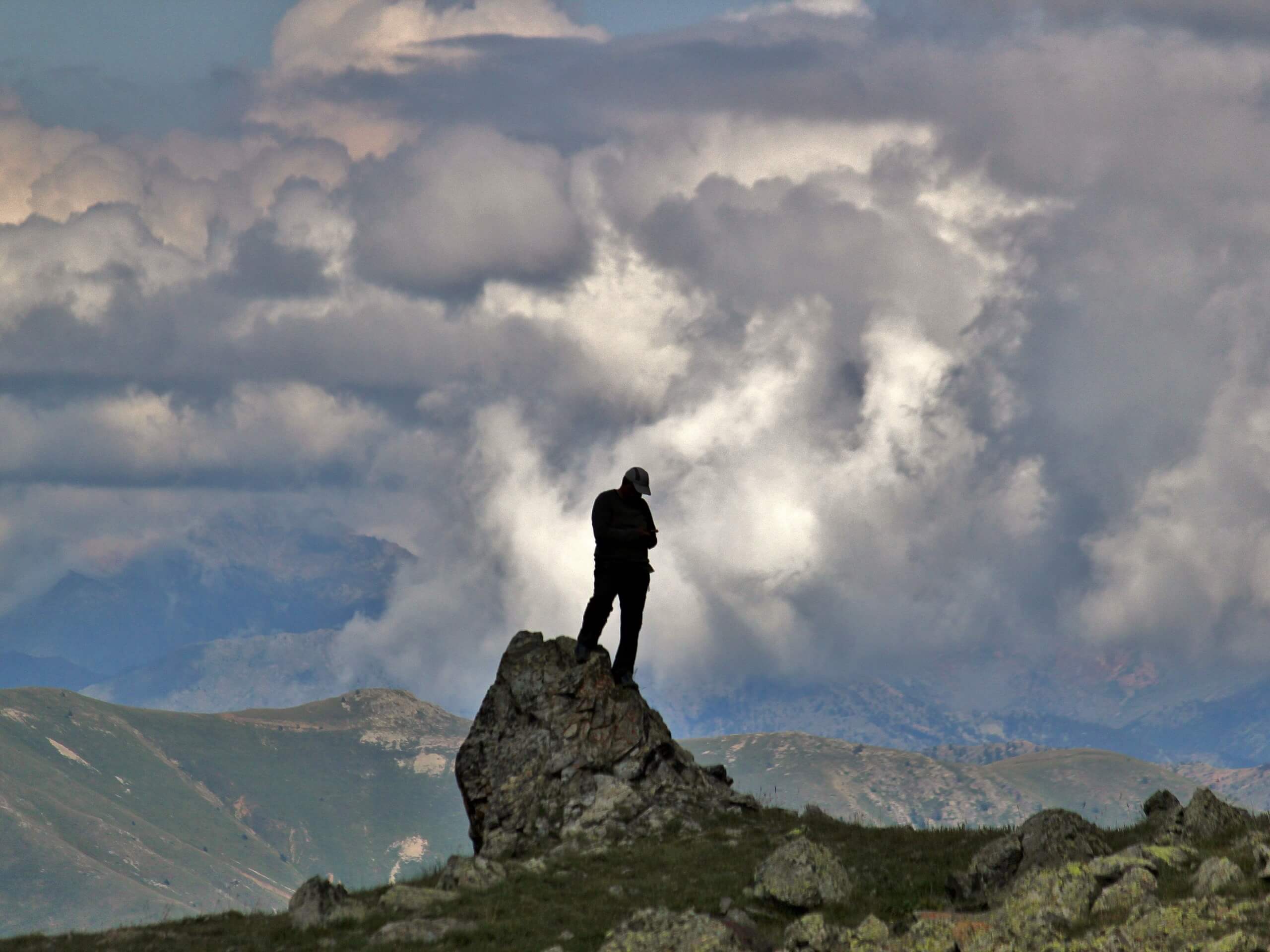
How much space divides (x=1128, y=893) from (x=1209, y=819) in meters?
7.64

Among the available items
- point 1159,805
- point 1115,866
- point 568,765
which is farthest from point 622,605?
point 1115,866

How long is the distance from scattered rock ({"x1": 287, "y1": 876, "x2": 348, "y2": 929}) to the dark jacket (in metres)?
14.5

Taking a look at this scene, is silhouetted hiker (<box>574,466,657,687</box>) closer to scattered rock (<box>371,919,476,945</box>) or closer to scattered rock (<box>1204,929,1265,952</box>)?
scattered rock (<box>371,919,476,945</box>)

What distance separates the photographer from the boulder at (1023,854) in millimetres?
27484

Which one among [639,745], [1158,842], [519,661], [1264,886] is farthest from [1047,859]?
[519,661]

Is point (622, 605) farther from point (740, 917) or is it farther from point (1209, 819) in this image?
point (1209, 819)

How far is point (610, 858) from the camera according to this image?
34.7 metres

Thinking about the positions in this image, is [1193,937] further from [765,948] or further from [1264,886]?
[765,948]

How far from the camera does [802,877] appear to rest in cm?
2911

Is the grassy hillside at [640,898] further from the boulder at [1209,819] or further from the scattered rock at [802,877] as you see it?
the boulder at [1209,819]

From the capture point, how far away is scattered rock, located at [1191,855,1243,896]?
22.5 meters

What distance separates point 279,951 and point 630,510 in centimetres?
1912

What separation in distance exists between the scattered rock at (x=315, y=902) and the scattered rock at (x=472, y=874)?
2.45 m

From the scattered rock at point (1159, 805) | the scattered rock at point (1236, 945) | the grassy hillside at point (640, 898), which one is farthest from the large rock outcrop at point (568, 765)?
the scattered rock at point (1236, 945)
